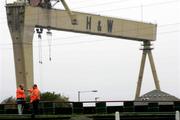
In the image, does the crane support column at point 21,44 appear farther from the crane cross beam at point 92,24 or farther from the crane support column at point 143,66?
the crane support column at point 143,66

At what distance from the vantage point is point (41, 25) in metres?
61.9

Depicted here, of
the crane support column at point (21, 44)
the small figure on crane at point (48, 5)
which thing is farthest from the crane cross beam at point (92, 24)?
the crane support column at point (21, 44)

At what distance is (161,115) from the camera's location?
27250mm

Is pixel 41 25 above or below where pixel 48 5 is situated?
below

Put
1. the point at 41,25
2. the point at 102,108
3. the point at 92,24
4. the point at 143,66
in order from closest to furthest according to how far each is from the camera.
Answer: the point at 102,108 → the point at 41,25 → the point at 92,24 → the point at 143,66

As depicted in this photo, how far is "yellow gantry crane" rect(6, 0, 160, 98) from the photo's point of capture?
59188mm

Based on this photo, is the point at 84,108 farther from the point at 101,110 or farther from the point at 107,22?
the point at 107,22

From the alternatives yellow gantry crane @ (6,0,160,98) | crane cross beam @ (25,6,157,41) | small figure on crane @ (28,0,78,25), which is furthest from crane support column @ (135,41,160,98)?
small figure on crane @ (28,0,78,25)

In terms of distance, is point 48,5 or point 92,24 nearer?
point 48,5

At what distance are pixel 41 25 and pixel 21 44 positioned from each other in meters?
4.00

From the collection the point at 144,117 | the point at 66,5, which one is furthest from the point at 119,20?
the point at 144,117

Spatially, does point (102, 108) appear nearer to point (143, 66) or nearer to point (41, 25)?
point (41, 25)

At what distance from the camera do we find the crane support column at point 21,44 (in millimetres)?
58812

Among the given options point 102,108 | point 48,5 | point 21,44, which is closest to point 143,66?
point 48,5
